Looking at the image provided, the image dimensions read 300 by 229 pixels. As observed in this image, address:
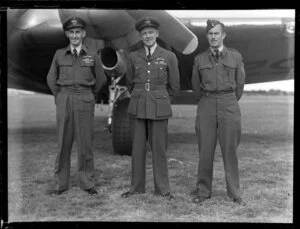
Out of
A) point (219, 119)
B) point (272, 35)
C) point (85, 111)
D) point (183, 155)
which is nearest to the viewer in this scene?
point (219, 119)

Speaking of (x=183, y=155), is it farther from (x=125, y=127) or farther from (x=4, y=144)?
(x=4, y=144)

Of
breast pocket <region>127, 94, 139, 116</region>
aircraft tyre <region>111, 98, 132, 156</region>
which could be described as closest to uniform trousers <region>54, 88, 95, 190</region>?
breast pocket <region>127, 94, 139, 116</region>

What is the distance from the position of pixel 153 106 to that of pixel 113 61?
2.12 metres

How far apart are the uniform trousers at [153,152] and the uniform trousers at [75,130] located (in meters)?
0.56

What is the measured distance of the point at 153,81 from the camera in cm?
460

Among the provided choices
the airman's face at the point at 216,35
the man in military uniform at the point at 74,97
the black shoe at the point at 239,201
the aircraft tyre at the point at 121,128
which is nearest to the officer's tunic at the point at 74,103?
the man in military uniform at the point at 74,97

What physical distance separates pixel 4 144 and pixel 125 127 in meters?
3.96

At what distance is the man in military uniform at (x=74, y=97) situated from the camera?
184 inches

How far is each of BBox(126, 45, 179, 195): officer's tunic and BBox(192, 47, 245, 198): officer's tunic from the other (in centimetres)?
37

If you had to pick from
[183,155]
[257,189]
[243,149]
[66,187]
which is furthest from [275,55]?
[66,187]

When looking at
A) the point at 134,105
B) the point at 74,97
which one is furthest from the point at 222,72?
the point at 74,97

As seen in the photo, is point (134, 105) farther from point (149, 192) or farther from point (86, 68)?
point (149, 192)

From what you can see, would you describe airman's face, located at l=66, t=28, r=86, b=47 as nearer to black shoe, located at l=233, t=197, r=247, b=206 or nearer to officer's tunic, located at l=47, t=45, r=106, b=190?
officer's tunic, located at l=47, t=45, r=106, b=190
